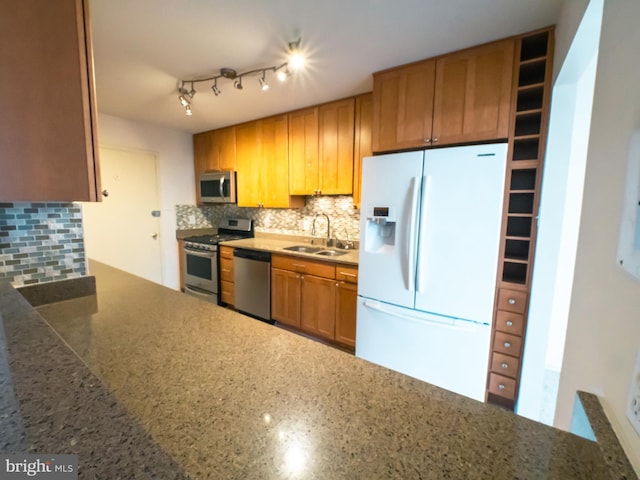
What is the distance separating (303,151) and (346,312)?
1717 millimetres

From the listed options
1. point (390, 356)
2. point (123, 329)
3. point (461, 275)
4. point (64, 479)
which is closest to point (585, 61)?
point (461, 275)

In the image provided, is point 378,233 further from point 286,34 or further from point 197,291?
point 197,291

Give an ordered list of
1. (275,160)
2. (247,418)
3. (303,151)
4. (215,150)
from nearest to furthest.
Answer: (247,418) < (303,151) < (275,160) < (215,150)

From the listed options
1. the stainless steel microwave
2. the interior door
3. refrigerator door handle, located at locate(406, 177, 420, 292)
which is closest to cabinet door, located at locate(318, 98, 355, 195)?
refrigerator door handle, located at locate(406, 177, 420, 292)

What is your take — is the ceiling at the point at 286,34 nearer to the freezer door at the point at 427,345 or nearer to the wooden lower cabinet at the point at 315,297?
the wooden lower cabinet at the point at 315,297

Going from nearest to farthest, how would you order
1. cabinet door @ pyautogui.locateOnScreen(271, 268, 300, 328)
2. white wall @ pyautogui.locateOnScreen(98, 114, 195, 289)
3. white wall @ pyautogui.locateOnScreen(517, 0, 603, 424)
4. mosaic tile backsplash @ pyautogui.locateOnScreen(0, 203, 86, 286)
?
1. mosaic tile backsplash @ pyautogui.locateOnScreen(0, 203, 86, 286)
2. white wall @ pyautogui.locateOnScreen(517, 0, 603, 424)
3. cabinet door @ pyautogui.locateOnScreen(271, 268, 300, 328)
4. white wall @ pyautogui.locateOnScreen(98, 114, 195, 289)

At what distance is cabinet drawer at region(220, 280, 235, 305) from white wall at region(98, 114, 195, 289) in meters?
0.95

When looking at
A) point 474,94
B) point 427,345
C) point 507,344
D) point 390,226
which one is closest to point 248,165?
point 390,226

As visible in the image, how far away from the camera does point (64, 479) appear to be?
0.34 meters

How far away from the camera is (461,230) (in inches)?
69.8

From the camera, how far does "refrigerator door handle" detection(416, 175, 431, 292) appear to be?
1.83 meters

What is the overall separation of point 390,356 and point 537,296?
1047mm

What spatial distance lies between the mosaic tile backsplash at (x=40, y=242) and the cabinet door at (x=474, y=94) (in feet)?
7.26

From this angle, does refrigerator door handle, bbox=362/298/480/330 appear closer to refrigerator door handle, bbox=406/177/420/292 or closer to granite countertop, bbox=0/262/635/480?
refrigerator door handle, bbox=406/177/420/292
